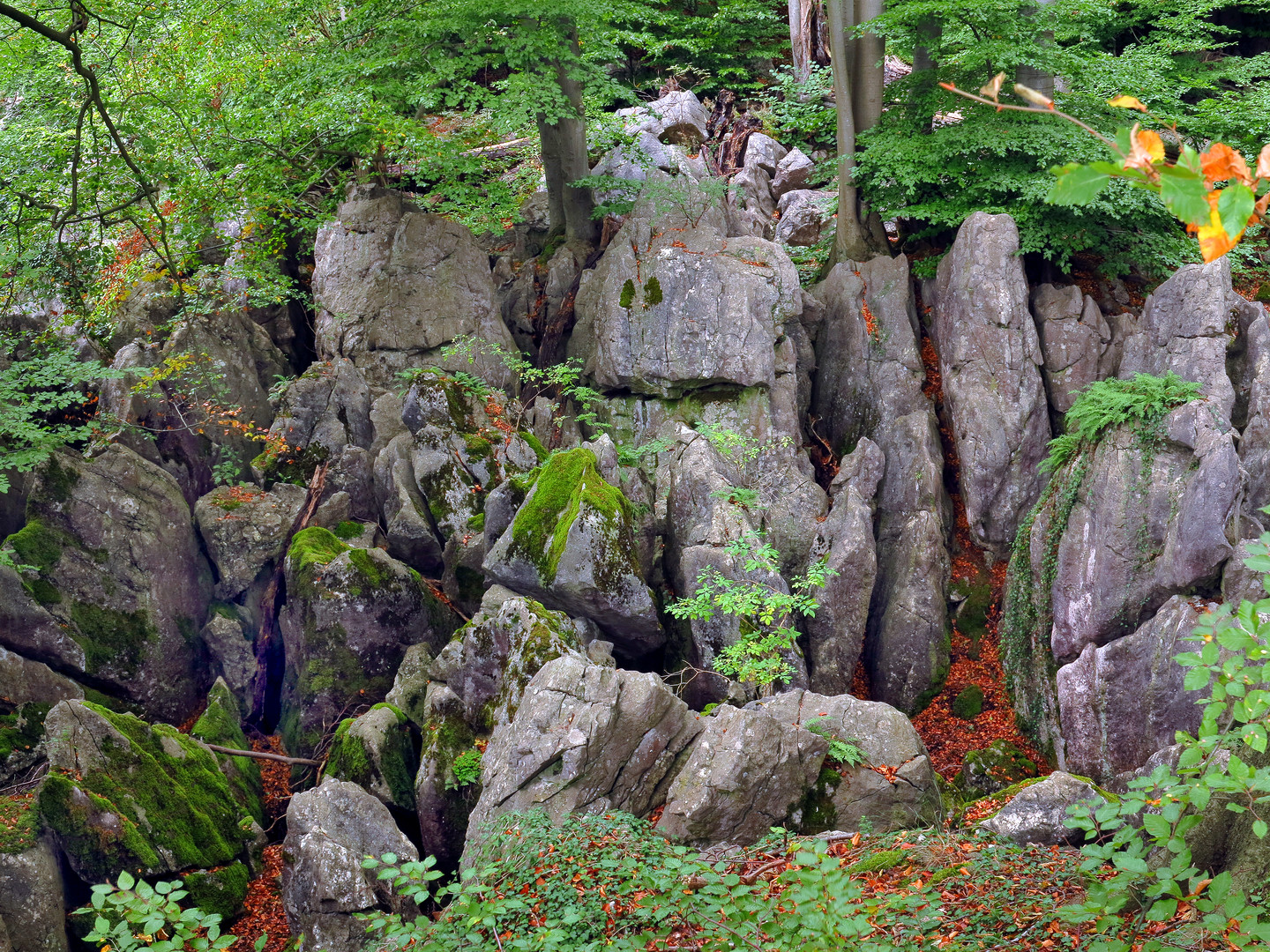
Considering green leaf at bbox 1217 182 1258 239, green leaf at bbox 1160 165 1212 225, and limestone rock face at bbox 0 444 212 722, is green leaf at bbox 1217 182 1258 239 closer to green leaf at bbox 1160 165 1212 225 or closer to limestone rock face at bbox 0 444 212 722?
green leaf at bbox 1160 165 1212 225

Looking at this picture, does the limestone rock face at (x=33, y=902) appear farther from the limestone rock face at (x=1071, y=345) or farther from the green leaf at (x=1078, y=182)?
the limestone rock face at (x=1071, y=345)

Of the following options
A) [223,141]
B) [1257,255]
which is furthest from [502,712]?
[1257,255]

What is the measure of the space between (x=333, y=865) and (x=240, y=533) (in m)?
5.62

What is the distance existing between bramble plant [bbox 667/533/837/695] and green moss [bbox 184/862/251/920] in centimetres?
516

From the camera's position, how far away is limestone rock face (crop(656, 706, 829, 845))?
7.08 metres

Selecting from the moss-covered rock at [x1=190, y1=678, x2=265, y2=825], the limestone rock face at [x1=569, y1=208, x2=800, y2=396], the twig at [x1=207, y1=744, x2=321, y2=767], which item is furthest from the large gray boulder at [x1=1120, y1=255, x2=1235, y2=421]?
the moss-covered rock at [x1=190, y1=678, x2=265, y2=825]

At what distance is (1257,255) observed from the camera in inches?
587

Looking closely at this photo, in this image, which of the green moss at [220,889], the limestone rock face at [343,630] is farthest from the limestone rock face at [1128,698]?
the green moss at [220,889]

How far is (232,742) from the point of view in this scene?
32.4 feet

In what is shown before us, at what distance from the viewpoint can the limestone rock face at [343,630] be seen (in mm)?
10445

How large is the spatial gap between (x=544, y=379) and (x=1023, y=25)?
8953 mm

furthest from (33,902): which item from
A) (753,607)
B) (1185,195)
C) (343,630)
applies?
(1185,195)

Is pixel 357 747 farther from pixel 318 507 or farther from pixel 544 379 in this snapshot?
pixel 544 379

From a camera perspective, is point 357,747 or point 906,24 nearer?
point 357,747
